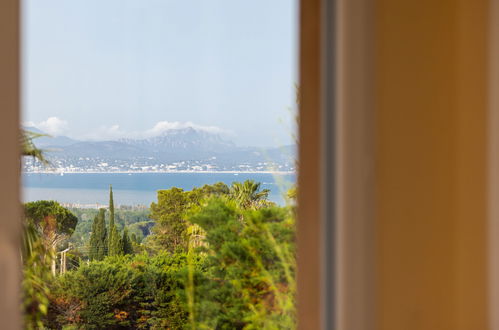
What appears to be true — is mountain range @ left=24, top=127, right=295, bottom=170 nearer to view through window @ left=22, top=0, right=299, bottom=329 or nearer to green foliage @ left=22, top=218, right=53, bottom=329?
view through window @ left=22, top=0, right=299, bottom=329

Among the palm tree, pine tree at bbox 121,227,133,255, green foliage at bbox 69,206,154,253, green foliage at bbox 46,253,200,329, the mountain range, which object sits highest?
the mountain range

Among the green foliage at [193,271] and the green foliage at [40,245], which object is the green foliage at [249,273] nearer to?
the green foliage at [193,271]

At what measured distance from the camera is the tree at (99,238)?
160 centimetres

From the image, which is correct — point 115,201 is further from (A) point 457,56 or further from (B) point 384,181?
(A) point 457,56

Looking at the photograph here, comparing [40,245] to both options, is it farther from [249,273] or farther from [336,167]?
[336,167]

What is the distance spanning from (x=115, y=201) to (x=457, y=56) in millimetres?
1379

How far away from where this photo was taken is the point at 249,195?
5.32 feet

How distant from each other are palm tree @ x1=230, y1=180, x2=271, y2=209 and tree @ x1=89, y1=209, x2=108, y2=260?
1.67 feet

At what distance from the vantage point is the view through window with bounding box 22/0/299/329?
1.55m

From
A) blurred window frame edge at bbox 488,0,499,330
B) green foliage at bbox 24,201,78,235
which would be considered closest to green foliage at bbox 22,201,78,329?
green foliage at bbox 24,201,78,235

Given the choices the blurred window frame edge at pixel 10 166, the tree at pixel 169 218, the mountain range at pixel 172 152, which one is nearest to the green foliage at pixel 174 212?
the tree at pixel 169 218

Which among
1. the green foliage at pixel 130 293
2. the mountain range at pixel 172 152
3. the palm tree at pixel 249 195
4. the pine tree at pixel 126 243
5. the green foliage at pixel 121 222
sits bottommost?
the green foliage at pixel 130 293

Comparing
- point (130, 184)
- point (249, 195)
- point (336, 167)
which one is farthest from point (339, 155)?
point (130, 184)

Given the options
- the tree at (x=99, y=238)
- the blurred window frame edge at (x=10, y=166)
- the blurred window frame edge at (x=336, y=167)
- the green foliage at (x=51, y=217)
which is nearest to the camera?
the blurred window frame edge at (x=10, y=166)
